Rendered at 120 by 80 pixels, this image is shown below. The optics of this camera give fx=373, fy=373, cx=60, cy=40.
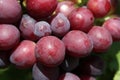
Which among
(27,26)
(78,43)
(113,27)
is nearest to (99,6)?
→ (113,27)

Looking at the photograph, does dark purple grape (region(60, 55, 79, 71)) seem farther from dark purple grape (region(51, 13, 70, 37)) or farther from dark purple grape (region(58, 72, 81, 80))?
dark purple grape (region(51, 13, 70, 37))

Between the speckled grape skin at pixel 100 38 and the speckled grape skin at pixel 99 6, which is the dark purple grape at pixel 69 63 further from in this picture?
the speckled grape skin at pixel 99 6

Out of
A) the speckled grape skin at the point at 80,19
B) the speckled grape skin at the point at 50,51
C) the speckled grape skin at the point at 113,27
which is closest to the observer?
the speckled grape skin at the point at 50,51

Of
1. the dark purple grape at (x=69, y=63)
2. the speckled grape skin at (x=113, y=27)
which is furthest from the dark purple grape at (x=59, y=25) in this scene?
the speckled grape skin at (x=113, y=27)

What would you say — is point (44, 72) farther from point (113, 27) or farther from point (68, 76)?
point (113, 27)

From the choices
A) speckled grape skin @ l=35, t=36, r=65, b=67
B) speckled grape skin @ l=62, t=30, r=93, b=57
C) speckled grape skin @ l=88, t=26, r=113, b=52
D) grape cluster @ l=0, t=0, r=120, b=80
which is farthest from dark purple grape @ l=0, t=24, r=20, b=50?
speckled grape skin @ l=88, t=26, r=113, b=52

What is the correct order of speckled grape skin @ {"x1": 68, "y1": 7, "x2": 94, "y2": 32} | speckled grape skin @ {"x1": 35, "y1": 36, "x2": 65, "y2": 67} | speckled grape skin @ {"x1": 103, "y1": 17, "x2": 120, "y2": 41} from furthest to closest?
speckled grape skin @ {"x1": 103, "y1": 17, "x2": 120, "y2": 41} < speckled grape skin @ {"x1": 68, "y1": 7, "x2": 94, "y2": 32} < speckled grape skin @ {"x1": 35, "y1": 36, "x2": 65, "y2": 67}

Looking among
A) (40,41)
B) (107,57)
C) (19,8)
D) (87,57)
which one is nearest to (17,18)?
(19,8)
